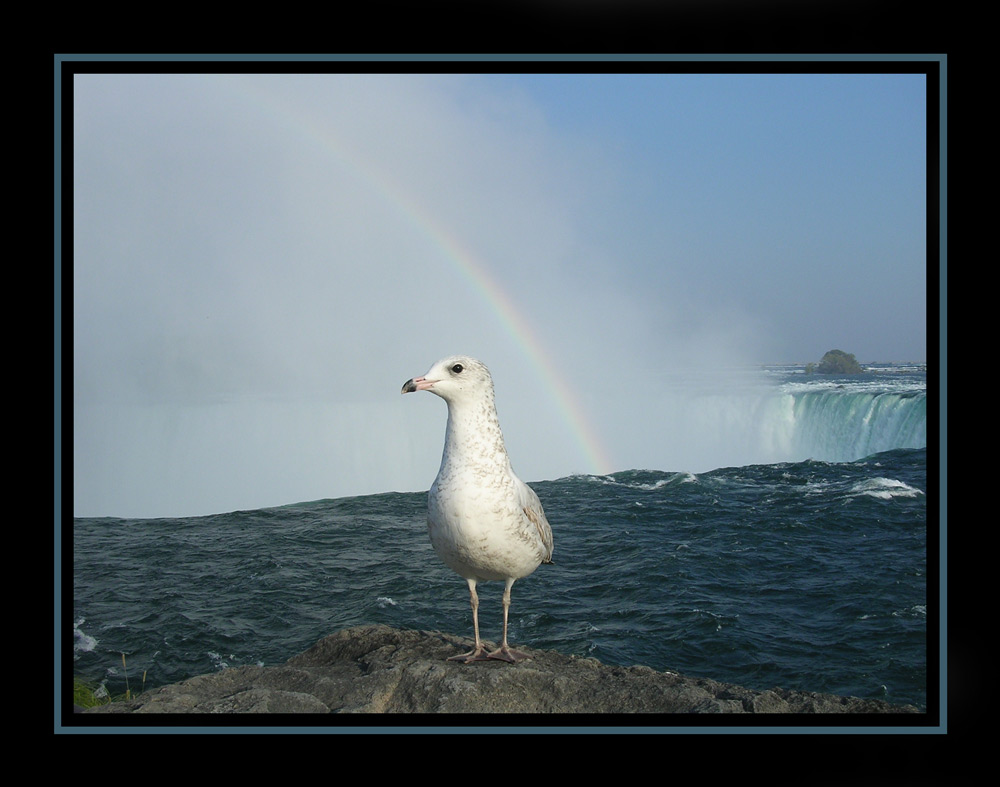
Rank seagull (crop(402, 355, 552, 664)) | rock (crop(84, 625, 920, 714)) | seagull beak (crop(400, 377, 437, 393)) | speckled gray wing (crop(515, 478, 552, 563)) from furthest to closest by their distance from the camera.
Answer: speckled gray wing (crop(515, 478, 552, 563)), rock (crop(84, 625, 920, 714)), seagull (crop(402, 355, 552, 664)), seagull beak (crop(400, 377, 437, 393))

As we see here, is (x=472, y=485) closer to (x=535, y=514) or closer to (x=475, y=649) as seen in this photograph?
(x=535, y=514)

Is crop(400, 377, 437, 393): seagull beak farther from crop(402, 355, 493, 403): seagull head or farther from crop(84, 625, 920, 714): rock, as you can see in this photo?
crop(84, 625, 920, 714): rock

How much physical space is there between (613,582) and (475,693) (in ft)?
10.0

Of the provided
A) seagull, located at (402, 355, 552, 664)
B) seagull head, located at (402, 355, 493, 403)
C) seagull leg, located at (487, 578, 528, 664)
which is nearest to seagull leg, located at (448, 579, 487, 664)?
seagull leg, located at (487, 578, 528, 664)

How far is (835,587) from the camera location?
738 centimetres

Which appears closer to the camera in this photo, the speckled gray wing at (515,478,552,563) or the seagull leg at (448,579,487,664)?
the speckled gray wing at (515,478,552,563)

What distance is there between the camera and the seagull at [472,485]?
4.98 m

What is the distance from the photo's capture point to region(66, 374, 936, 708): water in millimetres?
6762

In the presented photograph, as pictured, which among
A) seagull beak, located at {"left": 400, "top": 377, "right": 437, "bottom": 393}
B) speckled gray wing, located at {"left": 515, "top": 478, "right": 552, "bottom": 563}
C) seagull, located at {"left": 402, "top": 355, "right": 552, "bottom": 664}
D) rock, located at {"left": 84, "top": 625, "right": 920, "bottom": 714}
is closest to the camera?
seagull beak, located at {"left": 400, "top": 377, "right": 437, "bottom": 393}

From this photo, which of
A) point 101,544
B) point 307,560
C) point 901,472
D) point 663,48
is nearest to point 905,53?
point 663,48

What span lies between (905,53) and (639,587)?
5443mm

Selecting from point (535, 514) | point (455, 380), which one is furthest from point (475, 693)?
point (455, 380)

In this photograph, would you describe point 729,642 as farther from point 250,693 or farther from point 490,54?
point 490,54

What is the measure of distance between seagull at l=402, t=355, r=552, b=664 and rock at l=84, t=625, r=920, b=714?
2.75ft
